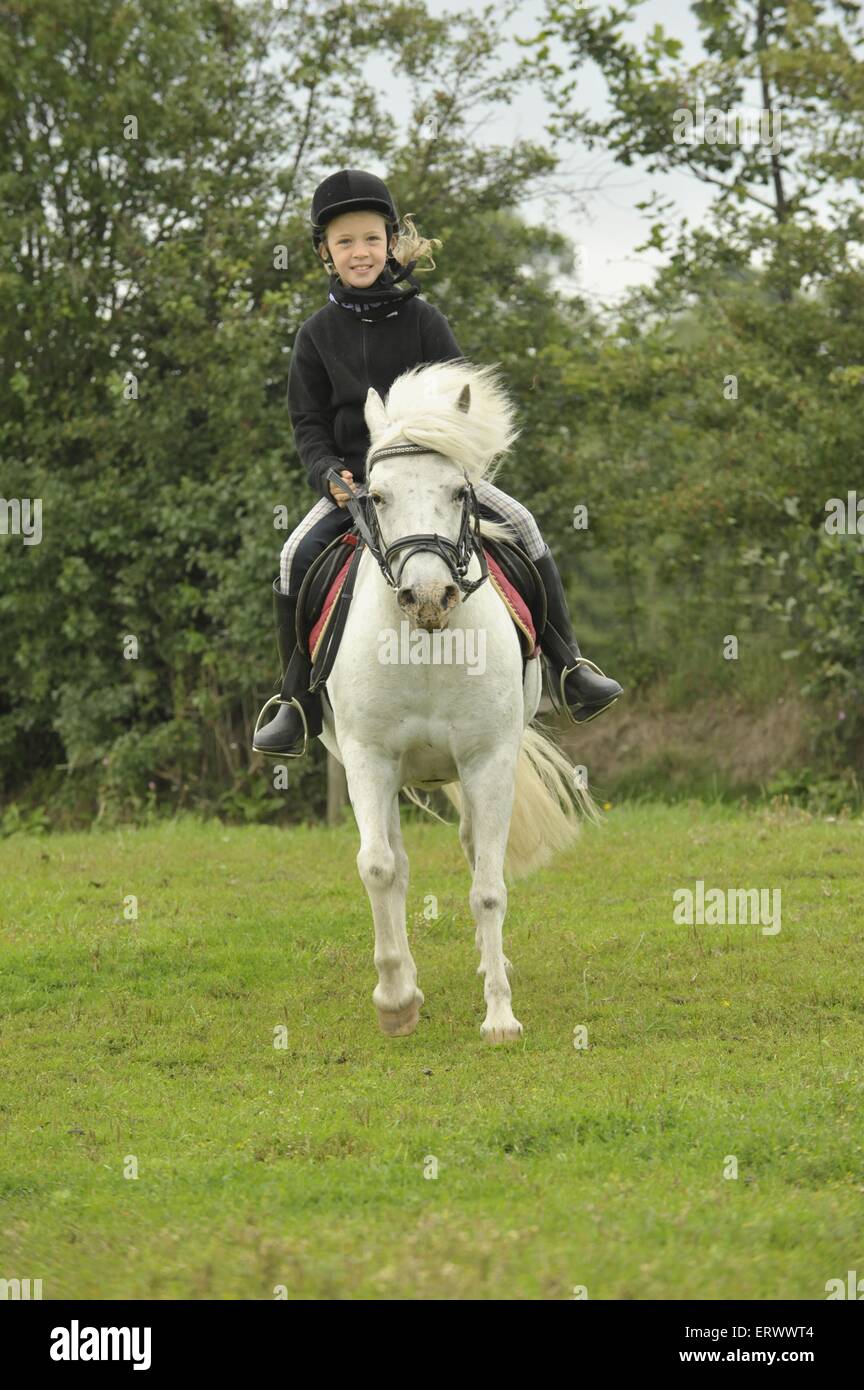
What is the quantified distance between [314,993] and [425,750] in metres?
2.10

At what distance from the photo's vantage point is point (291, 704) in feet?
29.2

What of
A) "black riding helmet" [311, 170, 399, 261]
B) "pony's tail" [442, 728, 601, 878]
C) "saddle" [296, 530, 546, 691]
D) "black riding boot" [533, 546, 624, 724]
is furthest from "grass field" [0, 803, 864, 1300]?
"black riding helmet" [311, 170, 399, 261]

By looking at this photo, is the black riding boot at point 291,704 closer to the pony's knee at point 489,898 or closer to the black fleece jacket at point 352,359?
the black fleece jacket at point 352,359

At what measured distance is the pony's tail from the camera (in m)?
9.57

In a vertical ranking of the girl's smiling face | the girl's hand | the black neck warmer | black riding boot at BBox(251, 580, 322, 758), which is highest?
the girl's smiling face

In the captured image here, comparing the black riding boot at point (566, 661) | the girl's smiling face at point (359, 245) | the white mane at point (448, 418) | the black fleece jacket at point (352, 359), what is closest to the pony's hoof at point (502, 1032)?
the black riding boot at point (566, 661)

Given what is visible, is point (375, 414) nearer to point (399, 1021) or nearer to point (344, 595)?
point (344, 595)

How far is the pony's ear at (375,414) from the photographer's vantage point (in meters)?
7.74

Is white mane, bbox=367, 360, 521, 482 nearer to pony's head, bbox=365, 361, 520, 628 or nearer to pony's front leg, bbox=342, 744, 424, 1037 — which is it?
pony's head, bbox=365, 361, 520, 628

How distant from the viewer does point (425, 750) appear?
803cm

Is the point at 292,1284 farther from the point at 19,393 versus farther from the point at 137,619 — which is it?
the point at 19,393

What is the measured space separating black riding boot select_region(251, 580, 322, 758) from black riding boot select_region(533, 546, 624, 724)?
1324 mm

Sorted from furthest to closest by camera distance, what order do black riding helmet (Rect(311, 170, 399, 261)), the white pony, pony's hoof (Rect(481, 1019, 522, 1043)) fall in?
1. black riding helmet (Rect(311, 170, 399, 261))
2. pony's hoof (Rect(481, 1019, 522, 1043))
3. the white pony

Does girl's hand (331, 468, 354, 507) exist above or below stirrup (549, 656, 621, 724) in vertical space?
above
